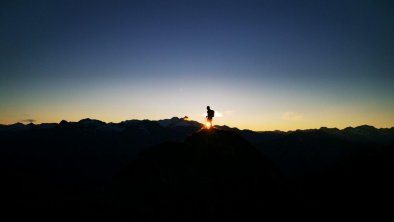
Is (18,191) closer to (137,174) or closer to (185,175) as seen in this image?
(137,174)

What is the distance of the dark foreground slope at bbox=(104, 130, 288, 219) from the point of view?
37406mm

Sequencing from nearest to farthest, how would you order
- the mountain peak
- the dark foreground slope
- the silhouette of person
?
the dark foreground slope → the mountain peak → the silhouette of person

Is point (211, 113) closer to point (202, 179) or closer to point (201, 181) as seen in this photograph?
point (202, 179)

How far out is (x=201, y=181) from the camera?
39594 millimetres

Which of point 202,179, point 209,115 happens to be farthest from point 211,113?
point 202,179

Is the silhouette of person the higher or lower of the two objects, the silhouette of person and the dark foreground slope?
the higher

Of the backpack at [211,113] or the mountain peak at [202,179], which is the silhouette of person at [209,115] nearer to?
the backpack at [211,113]

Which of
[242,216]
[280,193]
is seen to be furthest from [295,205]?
[242,216]

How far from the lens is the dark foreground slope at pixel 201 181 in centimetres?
3741

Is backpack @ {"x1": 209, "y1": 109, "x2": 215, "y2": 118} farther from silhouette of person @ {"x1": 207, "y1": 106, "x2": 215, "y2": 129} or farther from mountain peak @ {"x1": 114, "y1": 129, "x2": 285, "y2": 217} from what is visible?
mountain peak @ {"x1": 114, "y1": 129, "x2": 285, "y2": 217}

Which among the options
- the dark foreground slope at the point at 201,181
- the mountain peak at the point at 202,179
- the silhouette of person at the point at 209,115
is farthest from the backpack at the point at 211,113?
the dark foreground slope at the point at 201,181

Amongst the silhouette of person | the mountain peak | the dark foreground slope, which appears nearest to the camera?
the dark foreground slope

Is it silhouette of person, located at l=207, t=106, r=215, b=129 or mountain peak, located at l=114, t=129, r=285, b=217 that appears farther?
silhouette of person, located at l=207, t=106, r=215, b=129

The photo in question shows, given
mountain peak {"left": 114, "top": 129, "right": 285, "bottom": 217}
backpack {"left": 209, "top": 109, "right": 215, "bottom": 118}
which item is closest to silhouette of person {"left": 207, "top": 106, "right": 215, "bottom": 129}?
backpack {"left": 209, "top": 109, "right": 215, "bottom": 118}
